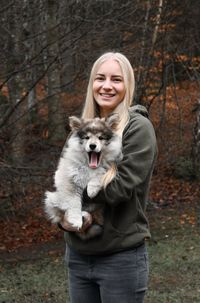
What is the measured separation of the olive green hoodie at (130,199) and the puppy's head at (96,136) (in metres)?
0.12

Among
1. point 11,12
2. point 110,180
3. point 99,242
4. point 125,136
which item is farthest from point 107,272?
point 11,12

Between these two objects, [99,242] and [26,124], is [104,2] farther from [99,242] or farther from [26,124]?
[99,242]

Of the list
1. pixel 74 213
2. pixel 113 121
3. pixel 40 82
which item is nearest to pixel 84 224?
pixel 74 213

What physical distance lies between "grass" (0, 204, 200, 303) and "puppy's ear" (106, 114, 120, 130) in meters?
4.68

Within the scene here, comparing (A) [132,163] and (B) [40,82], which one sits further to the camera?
(B) [40,82]

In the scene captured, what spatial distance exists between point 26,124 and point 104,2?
3114 mm

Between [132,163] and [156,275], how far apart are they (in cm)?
629

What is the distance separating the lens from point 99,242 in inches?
140

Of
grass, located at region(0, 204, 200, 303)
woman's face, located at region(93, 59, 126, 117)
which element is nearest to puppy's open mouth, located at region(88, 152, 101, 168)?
woman's face, located at region(93, 59, 126, 117)

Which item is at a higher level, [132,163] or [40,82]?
[40,82]

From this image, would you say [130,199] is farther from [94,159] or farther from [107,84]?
[107,84]

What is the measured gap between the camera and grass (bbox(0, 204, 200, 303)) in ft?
27.2

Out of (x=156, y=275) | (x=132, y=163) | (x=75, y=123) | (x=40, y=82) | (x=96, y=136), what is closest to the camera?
(x=132, y=163)

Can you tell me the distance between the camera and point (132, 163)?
137 inches
